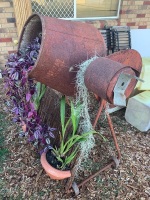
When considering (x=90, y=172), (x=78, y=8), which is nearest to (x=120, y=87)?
(x=90, y=172)

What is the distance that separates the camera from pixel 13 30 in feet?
11.5

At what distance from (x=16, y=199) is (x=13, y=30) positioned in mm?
2675

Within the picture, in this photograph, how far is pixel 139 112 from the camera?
8.89 feet

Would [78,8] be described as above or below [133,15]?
above

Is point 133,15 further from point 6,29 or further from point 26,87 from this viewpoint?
point 26,87

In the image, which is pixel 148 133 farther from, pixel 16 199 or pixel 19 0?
pixel 19 0

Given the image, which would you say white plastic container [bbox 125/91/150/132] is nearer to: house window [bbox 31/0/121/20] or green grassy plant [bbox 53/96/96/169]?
green grassy plant [bbox 53/96/96/169]

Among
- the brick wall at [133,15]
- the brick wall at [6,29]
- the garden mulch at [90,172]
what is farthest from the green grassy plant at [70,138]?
the brick wall at [133,15]

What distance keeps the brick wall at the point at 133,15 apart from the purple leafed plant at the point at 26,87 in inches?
93.6

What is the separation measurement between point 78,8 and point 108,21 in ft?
1.95

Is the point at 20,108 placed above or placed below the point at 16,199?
above

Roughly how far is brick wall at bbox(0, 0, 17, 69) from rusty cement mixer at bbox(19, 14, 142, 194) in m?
1.89

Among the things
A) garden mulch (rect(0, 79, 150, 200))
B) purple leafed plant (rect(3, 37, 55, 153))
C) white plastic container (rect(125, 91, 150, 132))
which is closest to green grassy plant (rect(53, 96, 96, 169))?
purple leafed plant (rect(3, 37, 55, 153))

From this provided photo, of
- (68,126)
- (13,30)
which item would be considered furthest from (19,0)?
(68,126)
